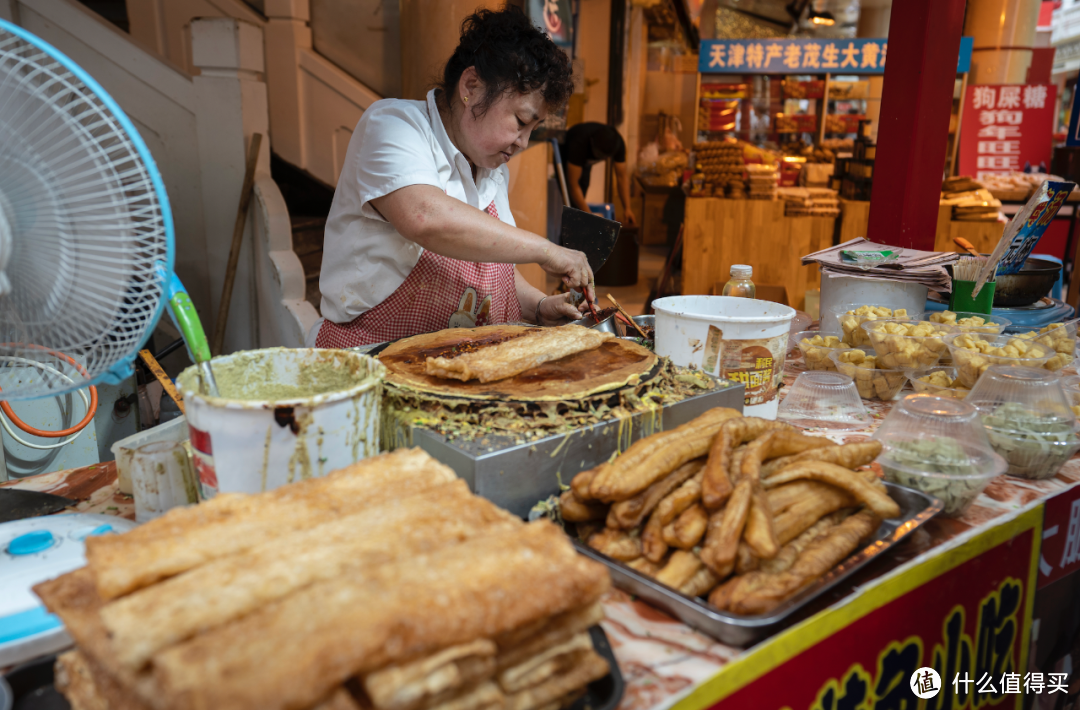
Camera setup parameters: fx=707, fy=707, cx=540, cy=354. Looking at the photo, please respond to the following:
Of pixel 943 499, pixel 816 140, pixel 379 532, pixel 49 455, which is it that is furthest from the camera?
pixel 816 140

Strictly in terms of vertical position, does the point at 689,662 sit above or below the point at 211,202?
below

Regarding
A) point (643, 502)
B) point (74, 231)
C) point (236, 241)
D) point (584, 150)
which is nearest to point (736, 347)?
point (643, 502)

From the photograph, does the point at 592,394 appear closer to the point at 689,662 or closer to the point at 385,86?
the point at 689,662

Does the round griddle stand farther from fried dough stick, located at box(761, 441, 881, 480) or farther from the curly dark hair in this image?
the curly dark hair

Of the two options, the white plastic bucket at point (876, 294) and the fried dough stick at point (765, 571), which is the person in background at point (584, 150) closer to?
the white plastic bucket at point (876, 294)

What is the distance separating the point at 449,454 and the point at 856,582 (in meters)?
0.75

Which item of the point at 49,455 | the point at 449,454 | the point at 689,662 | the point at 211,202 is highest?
the point at 211,202

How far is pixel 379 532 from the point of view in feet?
3.07

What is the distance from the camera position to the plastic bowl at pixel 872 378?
2.21 metres

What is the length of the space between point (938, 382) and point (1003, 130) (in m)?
8.81

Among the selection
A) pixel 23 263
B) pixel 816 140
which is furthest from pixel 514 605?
pixel 816 140

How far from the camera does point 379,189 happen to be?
2.21 m

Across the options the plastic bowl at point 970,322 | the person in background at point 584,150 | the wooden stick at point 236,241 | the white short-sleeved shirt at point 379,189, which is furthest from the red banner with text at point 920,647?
the person in background at point 584,150

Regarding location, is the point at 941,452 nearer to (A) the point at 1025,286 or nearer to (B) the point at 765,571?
(B) the point at 765,571
